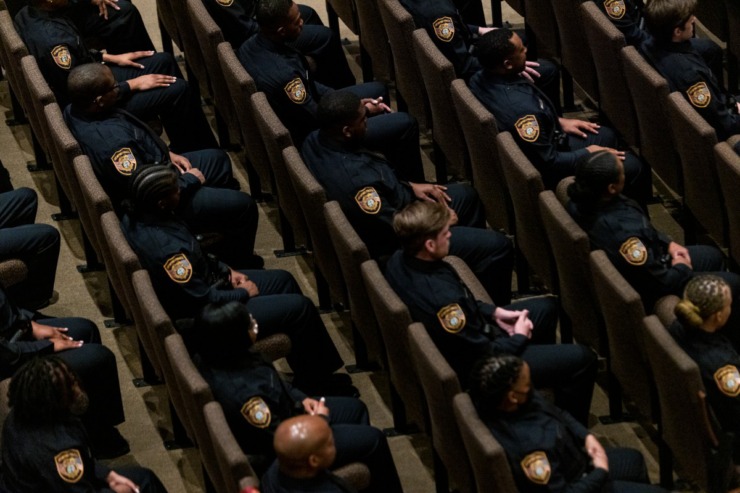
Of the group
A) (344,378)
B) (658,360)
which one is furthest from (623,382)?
(344,378)

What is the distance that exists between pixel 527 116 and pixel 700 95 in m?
0.42

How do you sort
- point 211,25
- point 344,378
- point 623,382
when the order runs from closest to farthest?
point 623,382, point 344,378, point 211,25

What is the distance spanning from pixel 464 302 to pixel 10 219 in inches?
46.0

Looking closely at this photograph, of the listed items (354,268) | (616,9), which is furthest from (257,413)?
(616,9)

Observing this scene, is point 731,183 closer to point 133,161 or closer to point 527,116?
point 527,116

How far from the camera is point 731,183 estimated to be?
10.5 feet

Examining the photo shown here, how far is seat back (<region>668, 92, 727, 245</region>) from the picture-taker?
3.30 meters

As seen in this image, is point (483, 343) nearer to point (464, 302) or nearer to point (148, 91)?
point (464, 302)

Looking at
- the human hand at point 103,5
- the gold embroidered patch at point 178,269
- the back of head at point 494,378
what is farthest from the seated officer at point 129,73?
the back of head at point 494,378

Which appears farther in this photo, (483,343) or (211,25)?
(211,25)

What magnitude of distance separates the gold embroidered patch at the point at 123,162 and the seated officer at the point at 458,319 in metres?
0.69

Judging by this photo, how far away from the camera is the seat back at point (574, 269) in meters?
3.00

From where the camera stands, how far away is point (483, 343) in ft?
9.47

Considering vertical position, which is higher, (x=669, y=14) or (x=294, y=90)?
(x=669, y=14)
